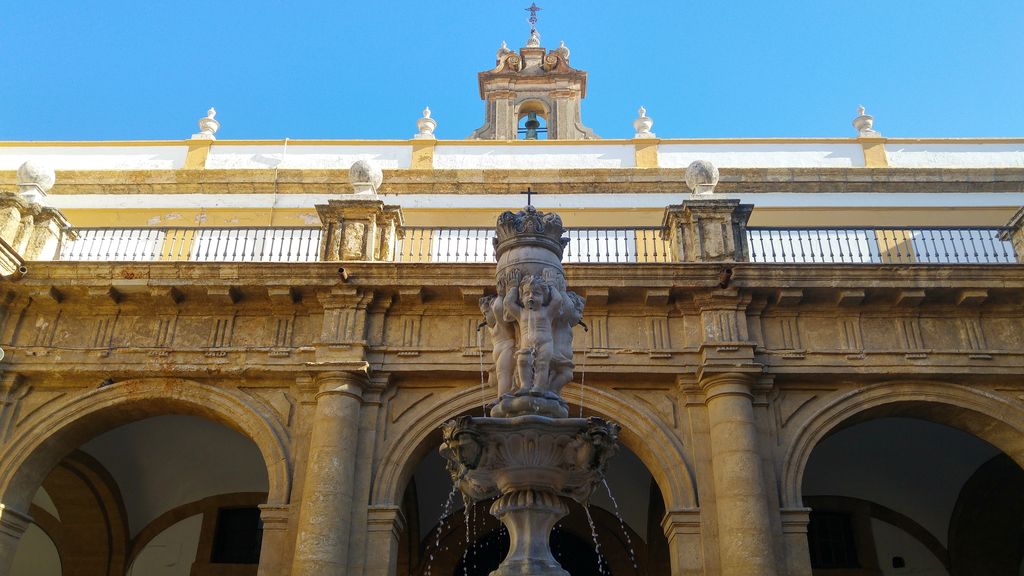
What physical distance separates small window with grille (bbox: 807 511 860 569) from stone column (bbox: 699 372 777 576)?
4316 mm

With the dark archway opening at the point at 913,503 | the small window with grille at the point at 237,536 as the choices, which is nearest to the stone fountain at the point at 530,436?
the dark archway opening at the point at 913,503

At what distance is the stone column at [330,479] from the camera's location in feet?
29.2

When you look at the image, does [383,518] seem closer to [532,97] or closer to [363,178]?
[363,178]

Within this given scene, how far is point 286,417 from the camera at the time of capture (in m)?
10.0

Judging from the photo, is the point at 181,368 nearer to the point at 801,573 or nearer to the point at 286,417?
the point at 286,417

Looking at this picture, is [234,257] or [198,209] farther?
[198,209]

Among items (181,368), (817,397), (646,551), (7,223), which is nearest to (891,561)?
(646,551)

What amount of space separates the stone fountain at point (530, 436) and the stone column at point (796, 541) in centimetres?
412

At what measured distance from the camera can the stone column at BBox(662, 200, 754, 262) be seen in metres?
10.4

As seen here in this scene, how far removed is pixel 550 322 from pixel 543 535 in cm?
144

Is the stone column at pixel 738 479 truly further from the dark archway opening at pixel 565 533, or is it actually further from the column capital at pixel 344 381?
Result: the column capital at pixel 344 381

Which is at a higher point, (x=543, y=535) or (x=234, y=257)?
(x=234, y=257)

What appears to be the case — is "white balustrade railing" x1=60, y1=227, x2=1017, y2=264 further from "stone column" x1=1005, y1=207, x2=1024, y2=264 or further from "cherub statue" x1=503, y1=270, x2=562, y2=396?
"cherub statue" x1=503, y1=270, x2=562, y2=396

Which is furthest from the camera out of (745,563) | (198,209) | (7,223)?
(198,209)
